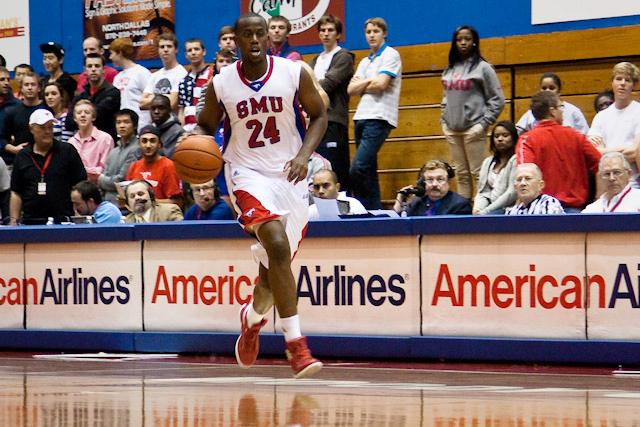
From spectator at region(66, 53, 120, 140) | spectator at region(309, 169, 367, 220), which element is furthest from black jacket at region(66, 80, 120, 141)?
spectator at region(309, 169, 367, 220)

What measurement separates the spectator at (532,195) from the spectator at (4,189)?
6.93 metres

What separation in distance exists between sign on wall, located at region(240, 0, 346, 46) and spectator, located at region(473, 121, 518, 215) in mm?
5202

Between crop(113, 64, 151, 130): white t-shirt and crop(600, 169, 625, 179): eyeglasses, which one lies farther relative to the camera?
crop(113, 64, 151, 130): white t-shirt

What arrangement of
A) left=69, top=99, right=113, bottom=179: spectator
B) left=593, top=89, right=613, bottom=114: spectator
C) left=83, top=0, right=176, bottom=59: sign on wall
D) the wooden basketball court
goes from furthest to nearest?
left=83, top=0, right=176, bottom=59: sign on wall → left=69, top=99, right=113, bottom=179: spectator → left=593, top=89, right=613, bottom=114: spectator → the wooden basketball court

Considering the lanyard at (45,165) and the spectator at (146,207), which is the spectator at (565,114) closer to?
the spectator at (146,207)

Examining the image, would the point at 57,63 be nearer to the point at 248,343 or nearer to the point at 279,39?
the point at 279,39

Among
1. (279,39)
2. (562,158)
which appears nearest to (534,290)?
(562,158)

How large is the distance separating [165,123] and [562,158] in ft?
15.2

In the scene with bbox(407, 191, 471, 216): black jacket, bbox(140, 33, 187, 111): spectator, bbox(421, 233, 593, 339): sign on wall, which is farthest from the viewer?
bbox(140, 33, 187, 111): spectator

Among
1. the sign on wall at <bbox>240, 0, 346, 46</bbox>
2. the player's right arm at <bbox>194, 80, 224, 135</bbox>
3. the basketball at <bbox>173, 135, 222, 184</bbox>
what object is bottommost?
the basketball at <bbox>173, 135, 222, 184</bbox>

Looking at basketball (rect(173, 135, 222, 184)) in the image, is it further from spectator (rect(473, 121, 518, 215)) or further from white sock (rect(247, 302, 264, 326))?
spectator (rect(473, 121, 518, 215))

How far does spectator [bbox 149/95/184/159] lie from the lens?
13.3 meters

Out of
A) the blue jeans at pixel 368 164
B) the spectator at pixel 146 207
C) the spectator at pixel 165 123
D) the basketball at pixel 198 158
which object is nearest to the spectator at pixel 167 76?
the spectator at pixel 165 123

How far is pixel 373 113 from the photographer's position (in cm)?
1332
